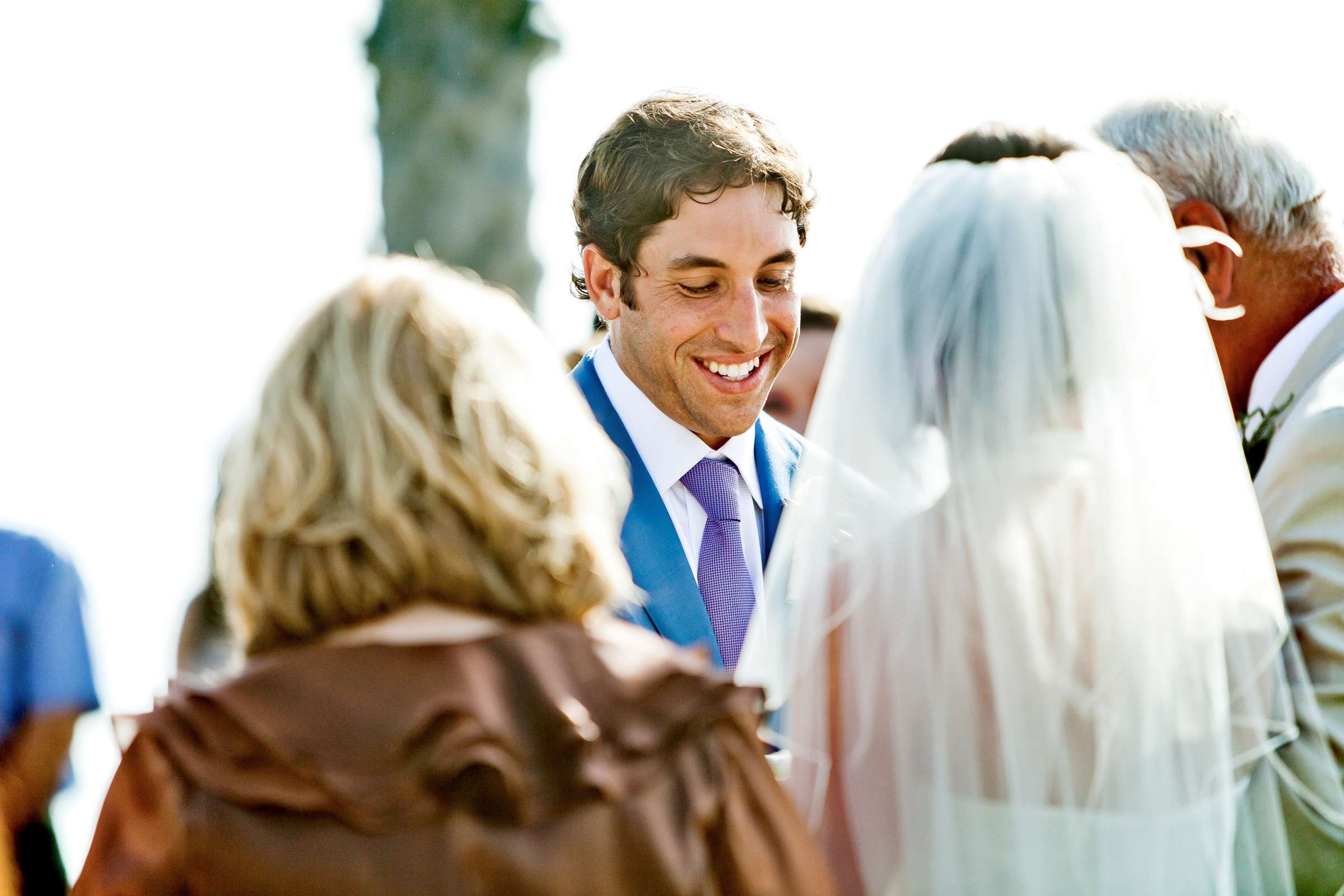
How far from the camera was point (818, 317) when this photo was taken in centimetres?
593

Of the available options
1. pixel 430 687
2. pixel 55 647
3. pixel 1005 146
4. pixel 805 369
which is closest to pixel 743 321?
pixel 1005 146

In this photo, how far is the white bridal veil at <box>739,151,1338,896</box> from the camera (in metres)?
2.33

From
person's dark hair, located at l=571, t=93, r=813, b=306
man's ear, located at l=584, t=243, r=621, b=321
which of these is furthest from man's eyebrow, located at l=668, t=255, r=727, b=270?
man's ear, located at l=584, t=243, r=621, b=321

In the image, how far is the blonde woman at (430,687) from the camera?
192cm

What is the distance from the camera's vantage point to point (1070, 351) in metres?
2.39

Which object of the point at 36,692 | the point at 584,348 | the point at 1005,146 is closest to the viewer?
the point at 1005,146

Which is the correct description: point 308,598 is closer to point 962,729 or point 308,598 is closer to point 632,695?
point 632,695

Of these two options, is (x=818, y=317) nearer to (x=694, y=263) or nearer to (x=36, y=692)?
(x=694, y=263)

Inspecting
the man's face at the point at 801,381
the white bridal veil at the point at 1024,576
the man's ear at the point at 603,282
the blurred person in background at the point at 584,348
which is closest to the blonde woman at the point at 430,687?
the white bridal veil at the point at 1024,576

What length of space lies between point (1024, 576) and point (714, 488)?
152 cm

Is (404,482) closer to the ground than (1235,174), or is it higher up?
closer to the ground

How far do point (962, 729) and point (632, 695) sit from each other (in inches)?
24.2

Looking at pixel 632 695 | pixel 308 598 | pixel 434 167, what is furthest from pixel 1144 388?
pixel 434 167

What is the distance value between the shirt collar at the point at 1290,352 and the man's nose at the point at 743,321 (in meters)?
1.26
